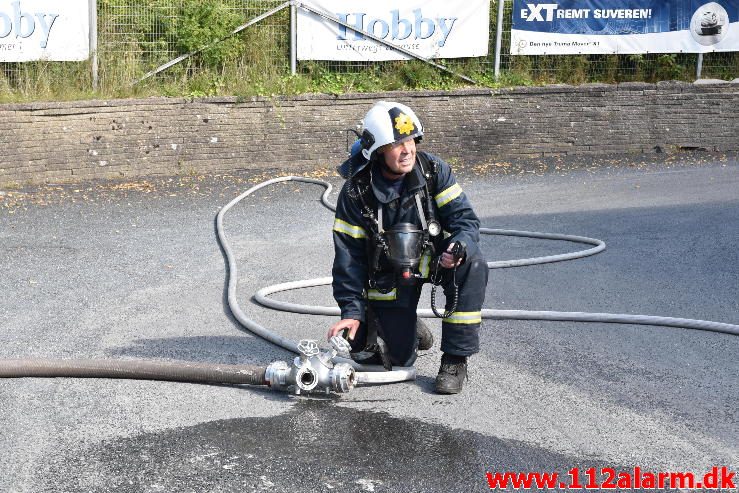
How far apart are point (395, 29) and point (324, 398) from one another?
1054cm

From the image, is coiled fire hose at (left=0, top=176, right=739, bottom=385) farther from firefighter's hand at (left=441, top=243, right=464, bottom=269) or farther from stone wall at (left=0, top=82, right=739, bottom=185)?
stone wall at (left=0, top=82, right=739, bottom=185)

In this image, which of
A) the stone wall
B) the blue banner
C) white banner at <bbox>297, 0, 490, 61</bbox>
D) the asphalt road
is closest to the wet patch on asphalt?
the asphalt road

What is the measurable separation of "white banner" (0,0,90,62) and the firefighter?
9.12m

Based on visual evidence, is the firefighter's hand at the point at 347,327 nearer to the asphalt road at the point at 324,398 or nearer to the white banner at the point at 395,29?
the asphalt road at the point at 324,398

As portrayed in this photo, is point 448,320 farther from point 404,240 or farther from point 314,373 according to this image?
point 314,373

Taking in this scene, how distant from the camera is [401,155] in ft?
17.0

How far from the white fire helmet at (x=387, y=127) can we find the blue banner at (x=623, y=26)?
1072 cm

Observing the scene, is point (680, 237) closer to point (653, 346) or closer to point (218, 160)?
point (653, 346)

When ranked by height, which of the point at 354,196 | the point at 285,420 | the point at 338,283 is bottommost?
the point at 285,420

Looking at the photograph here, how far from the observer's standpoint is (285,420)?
4.87 metres

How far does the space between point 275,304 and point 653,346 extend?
2.55 meters

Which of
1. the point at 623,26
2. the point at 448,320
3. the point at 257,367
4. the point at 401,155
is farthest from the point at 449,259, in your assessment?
the point at 623,26

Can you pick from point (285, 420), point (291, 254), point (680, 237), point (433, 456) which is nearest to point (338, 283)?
point (285, 420)

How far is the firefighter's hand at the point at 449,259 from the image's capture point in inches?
200
